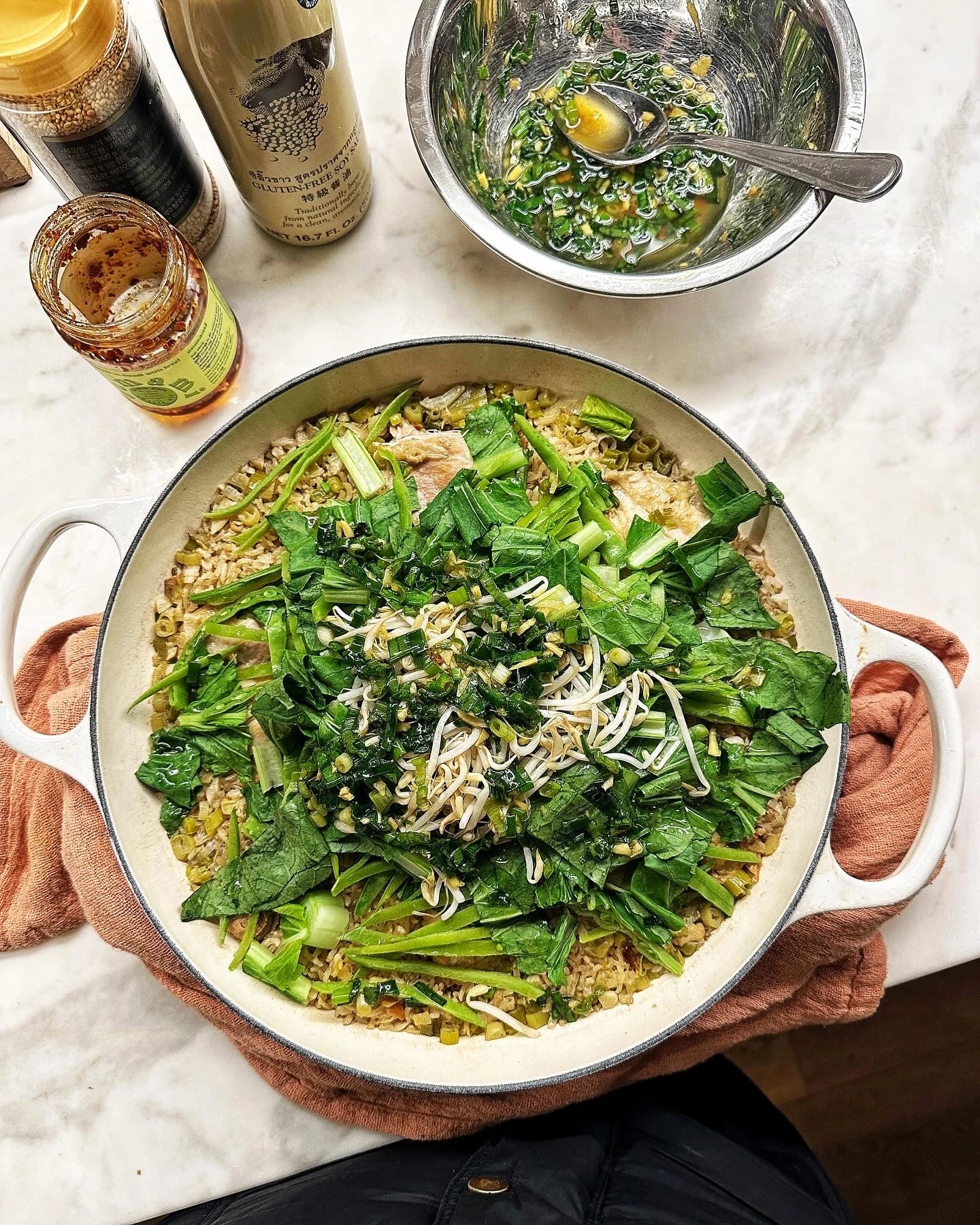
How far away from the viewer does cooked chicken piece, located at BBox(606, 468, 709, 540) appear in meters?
1.82

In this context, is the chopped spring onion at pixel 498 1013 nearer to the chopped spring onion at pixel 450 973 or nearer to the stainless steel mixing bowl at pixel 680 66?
the chopped spring onion at pixel 450 973

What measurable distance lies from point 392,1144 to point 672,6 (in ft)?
8.70

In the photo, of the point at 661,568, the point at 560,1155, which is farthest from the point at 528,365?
the point at 560,1155

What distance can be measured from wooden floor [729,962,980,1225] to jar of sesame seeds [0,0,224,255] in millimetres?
2917

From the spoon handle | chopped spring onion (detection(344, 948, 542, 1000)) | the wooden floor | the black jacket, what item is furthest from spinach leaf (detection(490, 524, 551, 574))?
the wooden floor

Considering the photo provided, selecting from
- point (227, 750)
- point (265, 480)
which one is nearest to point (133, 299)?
point (265, 480)

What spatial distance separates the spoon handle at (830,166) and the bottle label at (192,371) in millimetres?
1102

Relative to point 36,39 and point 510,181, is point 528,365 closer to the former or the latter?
point 510,181

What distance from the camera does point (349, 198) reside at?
77.0 inches

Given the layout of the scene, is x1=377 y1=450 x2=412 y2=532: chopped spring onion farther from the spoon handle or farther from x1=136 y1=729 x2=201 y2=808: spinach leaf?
the spoon handle

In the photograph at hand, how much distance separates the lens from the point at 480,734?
61.8 inches

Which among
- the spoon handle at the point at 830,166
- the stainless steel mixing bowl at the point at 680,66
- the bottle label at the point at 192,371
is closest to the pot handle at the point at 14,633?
the bottle label at the point at 192,371

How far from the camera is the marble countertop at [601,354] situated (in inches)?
77.2

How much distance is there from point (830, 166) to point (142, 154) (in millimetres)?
1338
